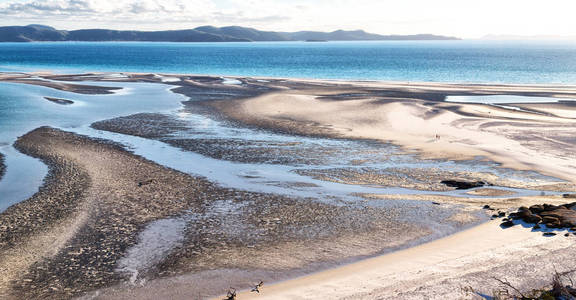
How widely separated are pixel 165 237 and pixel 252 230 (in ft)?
9.88

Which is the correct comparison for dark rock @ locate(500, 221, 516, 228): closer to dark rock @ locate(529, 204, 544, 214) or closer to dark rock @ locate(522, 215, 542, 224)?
dark rock @ locate(522, 215, 542, 224)

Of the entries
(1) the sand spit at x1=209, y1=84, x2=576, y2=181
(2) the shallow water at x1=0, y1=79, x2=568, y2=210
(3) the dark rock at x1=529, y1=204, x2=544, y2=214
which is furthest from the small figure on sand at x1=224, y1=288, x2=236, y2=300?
(1) the sand spit at x1=209, y1=84, x2=576, y2=181

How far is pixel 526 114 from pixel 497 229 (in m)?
30.3

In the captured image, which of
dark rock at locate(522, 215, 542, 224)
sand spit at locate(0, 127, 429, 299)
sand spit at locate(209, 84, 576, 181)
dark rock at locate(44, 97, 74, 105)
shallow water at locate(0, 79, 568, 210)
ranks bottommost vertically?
sand spit at locate(0, 127, 429, 299)

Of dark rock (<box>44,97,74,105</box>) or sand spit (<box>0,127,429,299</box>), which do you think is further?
dark rock (<box>44,97,74,105</box>)

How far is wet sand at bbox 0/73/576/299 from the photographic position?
12.9m

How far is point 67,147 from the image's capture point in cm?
2903

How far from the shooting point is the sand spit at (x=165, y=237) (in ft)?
A: 44.4

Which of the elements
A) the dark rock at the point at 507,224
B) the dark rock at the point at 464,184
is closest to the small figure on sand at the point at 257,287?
the dark rock at the point at 507,224

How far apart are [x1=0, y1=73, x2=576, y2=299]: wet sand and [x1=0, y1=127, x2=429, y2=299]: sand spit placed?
0.06 meters

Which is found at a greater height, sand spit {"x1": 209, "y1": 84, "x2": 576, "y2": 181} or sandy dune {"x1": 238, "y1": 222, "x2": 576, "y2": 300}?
sand spit {"x1": 209, "y1": 84, "x2": 576, "y2": 181}

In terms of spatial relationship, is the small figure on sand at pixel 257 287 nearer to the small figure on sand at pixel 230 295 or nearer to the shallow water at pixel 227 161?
the small figure on sand at pixel 230 295

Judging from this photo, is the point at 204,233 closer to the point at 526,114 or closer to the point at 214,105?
the point at 214,105

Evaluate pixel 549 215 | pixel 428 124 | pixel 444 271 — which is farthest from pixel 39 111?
pixel 549 215
